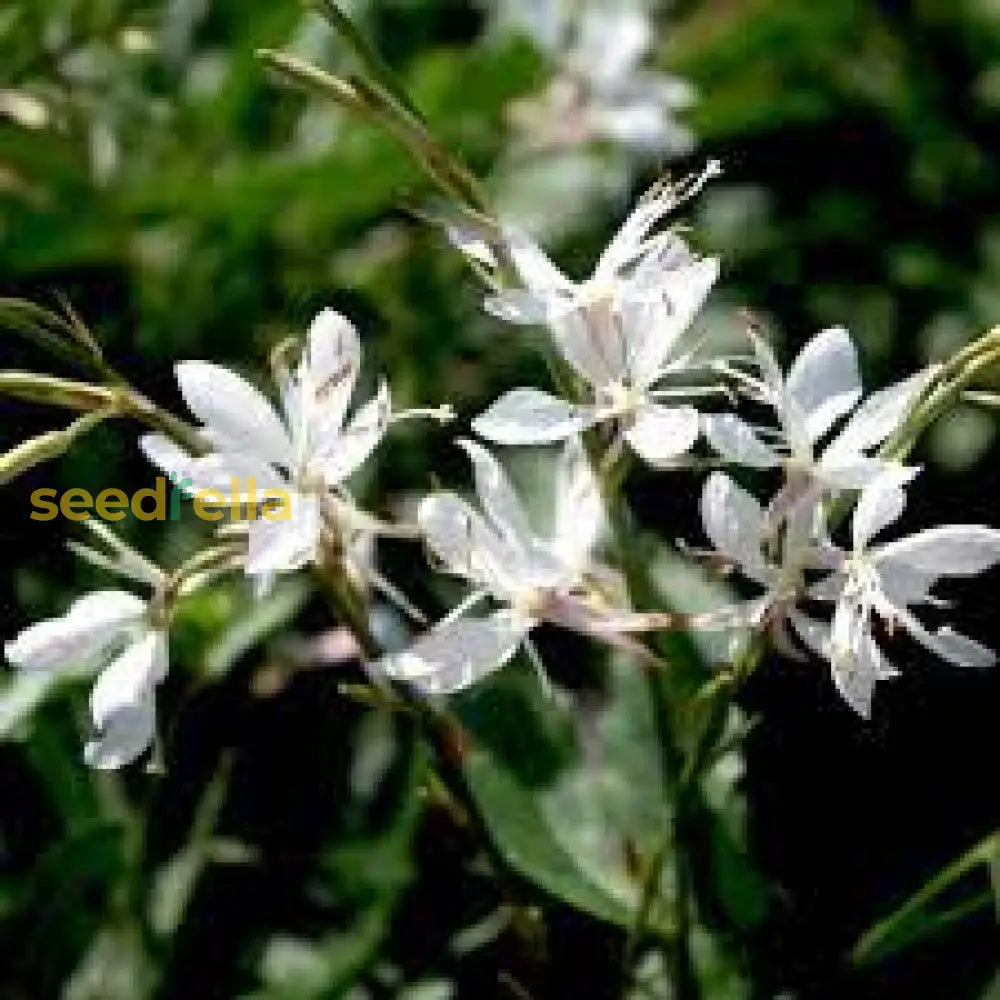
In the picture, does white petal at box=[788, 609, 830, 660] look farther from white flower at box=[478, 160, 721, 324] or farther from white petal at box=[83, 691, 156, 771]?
white petal at box=[83, 691, 156, 771]

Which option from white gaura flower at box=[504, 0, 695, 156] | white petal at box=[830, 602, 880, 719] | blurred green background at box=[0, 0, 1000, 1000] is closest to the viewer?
white petal at box=[830, 602, 880, 719]

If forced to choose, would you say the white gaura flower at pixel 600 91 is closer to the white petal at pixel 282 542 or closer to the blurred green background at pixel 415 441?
the blurred green background at pixel 415 441

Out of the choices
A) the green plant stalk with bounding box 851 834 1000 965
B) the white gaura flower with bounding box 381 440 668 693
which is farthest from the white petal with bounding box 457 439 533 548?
the green plant stalk with bounding box 851 834 1000 965

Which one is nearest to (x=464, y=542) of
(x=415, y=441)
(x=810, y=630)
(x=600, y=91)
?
(x=810, y=630)

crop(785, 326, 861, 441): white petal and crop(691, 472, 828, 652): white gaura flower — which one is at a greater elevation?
crop(785, 326, 861, 441): white petal

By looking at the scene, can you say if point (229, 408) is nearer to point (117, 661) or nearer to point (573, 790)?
point (117, 661)

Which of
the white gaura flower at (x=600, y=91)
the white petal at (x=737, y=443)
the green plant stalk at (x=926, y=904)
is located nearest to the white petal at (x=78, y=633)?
the white petal at (x=737, y=443)
